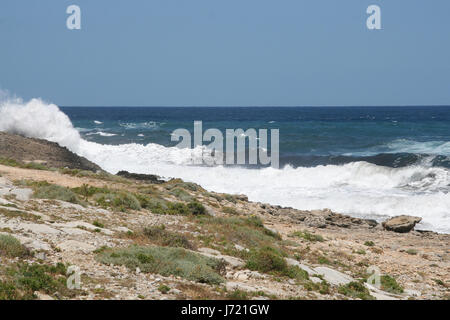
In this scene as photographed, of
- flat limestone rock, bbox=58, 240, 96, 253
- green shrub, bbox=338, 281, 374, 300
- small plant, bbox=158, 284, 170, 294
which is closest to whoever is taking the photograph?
small plant, bbox=158, 284, 170, 294

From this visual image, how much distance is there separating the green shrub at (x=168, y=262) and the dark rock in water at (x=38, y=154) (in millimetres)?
16103

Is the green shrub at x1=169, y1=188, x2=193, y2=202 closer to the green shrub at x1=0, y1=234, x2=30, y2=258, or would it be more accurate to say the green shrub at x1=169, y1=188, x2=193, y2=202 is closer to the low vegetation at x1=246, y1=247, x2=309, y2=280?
the low vegetation at x1=246, y1=247, x2=309, y2=280

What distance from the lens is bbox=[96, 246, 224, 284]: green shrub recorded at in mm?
9326

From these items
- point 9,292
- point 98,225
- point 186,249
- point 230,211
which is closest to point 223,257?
point 186,249

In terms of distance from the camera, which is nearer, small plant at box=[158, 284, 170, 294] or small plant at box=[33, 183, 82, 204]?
small plant at box=[158, 284, 170, 294]

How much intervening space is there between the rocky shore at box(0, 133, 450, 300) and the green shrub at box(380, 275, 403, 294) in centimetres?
3

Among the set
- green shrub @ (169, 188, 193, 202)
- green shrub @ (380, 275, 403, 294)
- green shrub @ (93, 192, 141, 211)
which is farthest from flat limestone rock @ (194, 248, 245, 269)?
green shrub @ (169, 188, 193, 202)

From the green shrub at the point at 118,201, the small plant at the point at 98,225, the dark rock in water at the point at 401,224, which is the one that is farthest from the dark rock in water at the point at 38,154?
the dark rock in water at the point at 401,224

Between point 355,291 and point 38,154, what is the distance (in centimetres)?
A: 2139

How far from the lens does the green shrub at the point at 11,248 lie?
351 inches

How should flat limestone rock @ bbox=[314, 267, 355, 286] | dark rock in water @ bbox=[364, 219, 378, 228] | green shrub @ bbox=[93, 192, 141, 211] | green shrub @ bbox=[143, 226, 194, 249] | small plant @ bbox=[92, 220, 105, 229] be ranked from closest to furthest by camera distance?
A: flat limestone rock @ bbox=[314, 267, 355, 286] → green shrub @ bbox=[143, 226, 194, 249] → small plant @ bbox=[92, 220, 105, 229] → green shrub @ bbox=[93, 192, 141, 211] → dark rock in water @ bbox=[364, 219, 378, 228]

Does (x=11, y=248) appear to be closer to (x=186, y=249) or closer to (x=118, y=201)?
(x=186, y=249)
